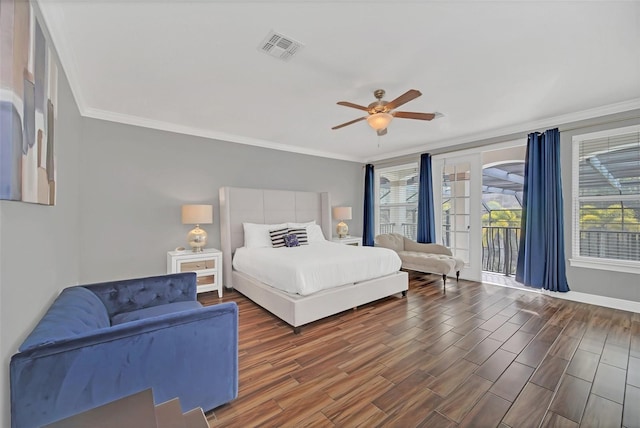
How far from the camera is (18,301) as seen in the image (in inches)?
46.3

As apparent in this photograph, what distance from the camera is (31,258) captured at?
1354mm

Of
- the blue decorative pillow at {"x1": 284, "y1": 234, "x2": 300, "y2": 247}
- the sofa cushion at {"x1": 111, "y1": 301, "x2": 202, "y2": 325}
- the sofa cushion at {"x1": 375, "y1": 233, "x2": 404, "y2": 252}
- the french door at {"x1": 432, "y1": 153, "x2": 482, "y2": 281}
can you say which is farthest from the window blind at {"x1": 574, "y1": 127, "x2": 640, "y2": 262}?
the sofa cushion at {"x1": 111, "y1": 301, "x2": 202, "y2": 325}

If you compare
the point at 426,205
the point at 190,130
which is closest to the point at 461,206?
the point at 426,205

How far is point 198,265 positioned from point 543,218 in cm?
510

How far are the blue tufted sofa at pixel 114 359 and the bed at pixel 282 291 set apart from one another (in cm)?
113

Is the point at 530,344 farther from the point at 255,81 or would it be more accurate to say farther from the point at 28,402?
the point at 255,81

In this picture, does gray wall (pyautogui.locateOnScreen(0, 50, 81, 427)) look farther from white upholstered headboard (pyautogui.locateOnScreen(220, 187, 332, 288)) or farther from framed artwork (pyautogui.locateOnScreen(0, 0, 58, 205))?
white upholstered headboard (pyautogui.locateOnScreen(220, 187, 332, 288))

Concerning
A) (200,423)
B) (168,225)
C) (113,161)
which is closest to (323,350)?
(200,423)

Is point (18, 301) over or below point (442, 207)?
below

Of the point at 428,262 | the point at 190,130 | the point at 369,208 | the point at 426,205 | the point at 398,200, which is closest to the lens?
the point at 190,130

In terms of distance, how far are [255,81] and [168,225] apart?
8.45ft

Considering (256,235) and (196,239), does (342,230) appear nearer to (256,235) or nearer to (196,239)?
(256,235)

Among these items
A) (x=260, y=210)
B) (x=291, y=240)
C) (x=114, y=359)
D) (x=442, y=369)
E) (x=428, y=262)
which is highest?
(x=260, y=210)

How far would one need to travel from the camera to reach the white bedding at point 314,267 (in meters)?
2.73
